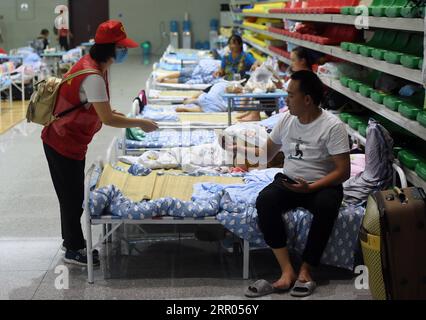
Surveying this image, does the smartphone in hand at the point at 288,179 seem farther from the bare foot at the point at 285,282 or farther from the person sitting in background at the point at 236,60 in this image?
the person sitting in background at the point at 236,60

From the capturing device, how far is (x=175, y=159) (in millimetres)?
5438

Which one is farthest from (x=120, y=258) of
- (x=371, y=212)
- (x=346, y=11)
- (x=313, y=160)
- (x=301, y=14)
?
(x=301, y=14)

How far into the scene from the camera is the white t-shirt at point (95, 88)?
4.07 metres

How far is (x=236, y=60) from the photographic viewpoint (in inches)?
356

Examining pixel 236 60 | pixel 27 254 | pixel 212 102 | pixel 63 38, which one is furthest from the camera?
pixel 63 38

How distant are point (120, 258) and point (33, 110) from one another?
3.74 feet

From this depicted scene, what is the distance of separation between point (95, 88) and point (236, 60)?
203 inches

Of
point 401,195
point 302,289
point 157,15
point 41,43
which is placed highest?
point 157,15

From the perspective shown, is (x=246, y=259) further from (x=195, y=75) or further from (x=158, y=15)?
(x=158, y=15)

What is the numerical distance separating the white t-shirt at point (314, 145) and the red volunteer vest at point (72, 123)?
4.11ft

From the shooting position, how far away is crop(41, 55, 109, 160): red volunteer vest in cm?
416

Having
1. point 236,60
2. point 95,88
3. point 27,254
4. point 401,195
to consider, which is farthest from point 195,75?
point 401,195

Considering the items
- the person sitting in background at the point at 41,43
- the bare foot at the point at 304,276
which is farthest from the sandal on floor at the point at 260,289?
the person sitting in background at the point at 41,43

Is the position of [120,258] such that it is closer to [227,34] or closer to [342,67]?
[342,67]
